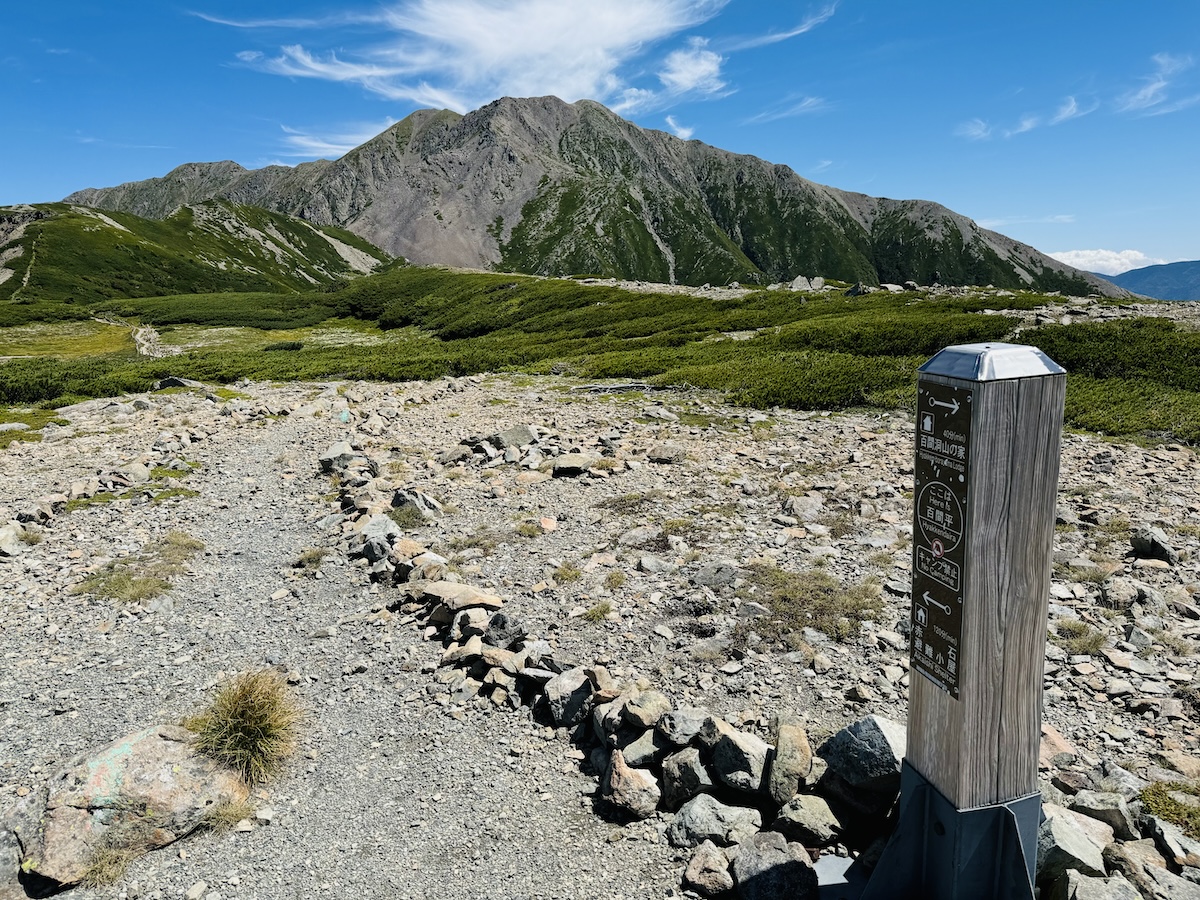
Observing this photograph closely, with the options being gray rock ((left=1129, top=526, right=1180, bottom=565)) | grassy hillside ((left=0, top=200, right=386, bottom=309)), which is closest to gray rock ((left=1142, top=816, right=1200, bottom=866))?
gray rock ((left=1129, top=526, right=1180, bottom=565))

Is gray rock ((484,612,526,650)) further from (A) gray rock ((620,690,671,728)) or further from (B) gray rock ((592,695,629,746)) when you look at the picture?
(A) gray rock ((620,690,671,728))

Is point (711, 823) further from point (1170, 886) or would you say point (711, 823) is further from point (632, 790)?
point (1170, 886)

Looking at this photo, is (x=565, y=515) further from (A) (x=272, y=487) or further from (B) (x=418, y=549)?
(A) (x=272, y=487)

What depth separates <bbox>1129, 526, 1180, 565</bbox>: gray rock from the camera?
8.81 m

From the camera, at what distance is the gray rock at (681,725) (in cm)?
545

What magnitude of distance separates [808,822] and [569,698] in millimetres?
2562

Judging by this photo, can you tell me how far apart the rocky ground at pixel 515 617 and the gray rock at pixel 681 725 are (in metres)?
0.60

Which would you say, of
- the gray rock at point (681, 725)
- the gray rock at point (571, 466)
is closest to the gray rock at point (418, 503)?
the gray rock at point (571, 466)

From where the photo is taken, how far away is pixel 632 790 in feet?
17.1

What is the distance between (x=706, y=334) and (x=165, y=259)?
505ft

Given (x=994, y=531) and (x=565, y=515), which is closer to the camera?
(x=994, y=531)

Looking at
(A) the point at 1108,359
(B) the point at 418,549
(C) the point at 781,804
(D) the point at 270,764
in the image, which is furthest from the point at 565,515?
(A) the point at 1108,359

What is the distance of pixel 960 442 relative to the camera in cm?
323

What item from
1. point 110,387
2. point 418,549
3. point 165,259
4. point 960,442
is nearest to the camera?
point 960,442
